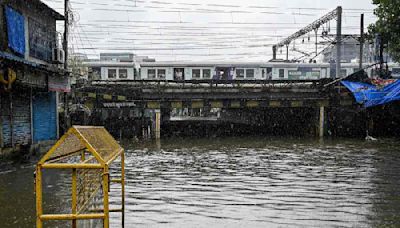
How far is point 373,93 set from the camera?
88.9ft

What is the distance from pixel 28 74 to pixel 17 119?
92.5 inches

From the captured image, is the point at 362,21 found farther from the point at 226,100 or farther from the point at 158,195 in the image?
the point at 158,195

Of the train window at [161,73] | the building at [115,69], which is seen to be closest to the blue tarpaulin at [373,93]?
the train window at [161,73]

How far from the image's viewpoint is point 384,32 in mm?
25000

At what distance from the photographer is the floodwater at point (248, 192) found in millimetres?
8234

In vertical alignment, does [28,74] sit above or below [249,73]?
below

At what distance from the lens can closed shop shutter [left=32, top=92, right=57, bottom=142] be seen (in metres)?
A: 20.6

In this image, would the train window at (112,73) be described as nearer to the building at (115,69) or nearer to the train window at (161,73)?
the building at (115,69)

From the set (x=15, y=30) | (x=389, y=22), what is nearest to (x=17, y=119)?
(x=15, y=30)

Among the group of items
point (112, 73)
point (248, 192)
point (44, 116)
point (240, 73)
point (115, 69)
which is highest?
point (115, 69)

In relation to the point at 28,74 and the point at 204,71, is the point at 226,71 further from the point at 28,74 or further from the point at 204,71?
the point at 28,74

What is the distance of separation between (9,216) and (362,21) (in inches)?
1235

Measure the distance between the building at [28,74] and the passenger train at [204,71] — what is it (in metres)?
12.1

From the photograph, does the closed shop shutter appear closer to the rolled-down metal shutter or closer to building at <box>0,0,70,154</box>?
building at <box>0,0,70,154</box>
